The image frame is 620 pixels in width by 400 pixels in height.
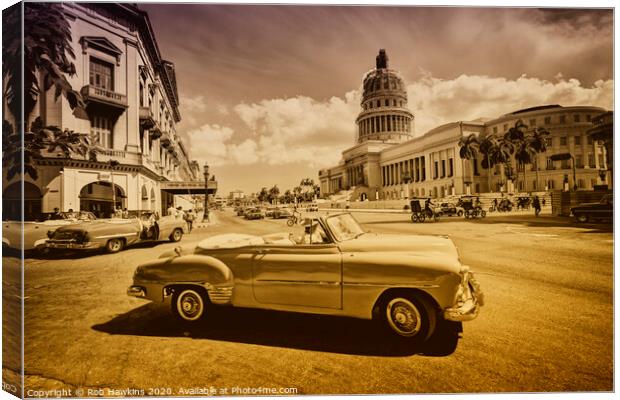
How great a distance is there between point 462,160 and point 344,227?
5077 mm

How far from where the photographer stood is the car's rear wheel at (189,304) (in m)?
3.46

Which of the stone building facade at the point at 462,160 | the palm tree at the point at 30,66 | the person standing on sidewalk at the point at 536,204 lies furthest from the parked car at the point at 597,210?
the palm tree at the point at 30,66

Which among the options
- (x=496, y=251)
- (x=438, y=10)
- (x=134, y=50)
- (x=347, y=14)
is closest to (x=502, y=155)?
(x=496, y=251)

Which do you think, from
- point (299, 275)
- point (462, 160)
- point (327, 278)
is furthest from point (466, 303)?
point (462, 160)

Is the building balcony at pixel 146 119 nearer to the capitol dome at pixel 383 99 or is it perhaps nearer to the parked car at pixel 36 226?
the parked car at pixel 36 226

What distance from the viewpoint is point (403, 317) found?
289cm

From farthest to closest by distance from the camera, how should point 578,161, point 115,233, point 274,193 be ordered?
point 274,193 < point 578,161 < point 115,233

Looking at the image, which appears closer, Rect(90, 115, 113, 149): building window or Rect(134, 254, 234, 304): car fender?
Rect(134, 254, 234, 304): car fender

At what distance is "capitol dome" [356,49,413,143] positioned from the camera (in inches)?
179

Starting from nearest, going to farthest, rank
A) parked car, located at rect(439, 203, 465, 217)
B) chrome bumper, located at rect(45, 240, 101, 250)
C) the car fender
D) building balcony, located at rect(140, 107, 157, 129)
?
the car fender, chrome bumper, located at rect(45, 240, 101, 250), building balcony, located at rect(140, 107, 157, 129), parked car, located at rect(439, 203, 465, 217)

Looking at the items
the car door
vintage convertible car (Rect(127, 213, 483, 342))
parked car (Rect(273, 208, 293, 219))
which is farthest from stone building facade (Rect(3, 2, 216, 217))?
the car door

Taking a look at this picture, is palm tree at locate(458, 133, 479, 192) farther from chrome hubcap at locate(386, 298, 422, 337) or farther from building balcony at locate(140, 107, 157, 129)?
building balcony at locate(140, 107, 157, 129)

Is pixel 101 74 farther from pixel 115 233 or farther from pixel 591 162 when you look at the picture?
pixel 591 162

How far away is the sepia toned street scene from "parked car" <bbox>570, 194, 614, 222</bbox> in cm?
4
